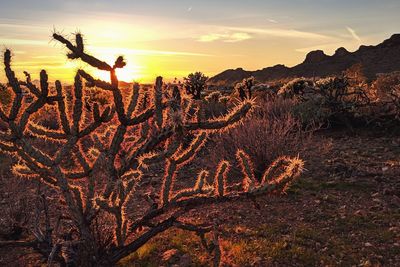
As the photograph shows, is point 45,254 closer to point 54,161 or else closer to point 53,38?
point 54,161

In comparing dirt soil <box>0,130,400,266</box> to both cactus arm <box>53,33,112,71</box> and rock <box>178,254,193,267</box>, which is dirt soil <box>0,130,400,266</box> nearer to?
rock <box>178,254,193,267</box>

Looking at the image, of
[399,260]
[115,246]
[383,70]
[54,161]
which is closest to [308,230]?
[399,260]

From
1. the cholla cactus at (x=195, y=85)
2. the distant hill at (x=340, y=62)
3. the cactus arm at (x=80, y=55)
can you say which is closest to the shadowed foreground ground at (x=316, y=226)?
the cactus arm at (x=80, y=55)

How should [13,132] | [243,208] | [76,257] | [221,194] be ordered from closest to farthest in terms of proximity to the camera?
[13,132]
[221,194]
[76,257]
[243,208]

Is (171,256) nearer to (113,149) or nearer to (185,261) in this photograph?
(185,261)

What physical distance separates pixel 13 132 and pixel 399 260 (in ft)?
15.6

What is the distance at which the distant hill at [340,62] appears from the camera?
8531 cm

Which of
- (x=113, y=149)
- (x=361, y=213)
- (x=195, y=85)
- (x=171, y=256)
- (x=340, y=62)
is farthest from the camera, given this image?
(x=340, y=62)

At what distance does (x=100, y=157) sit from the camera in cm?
473

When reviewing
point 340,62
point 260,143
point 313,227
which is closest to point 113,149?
point 313,227

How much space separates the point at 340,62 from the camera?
307 ft

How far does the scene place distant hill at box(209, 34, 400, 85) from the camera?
280 ft

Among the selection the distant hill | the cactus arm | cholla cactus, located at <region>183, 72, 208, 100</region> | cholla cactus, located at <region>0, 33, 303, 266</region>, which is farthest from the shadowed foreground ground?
the distant hill

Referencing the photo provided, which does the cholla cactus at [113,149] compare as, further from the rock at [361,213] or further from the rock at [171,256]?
the rock at [361,213]
